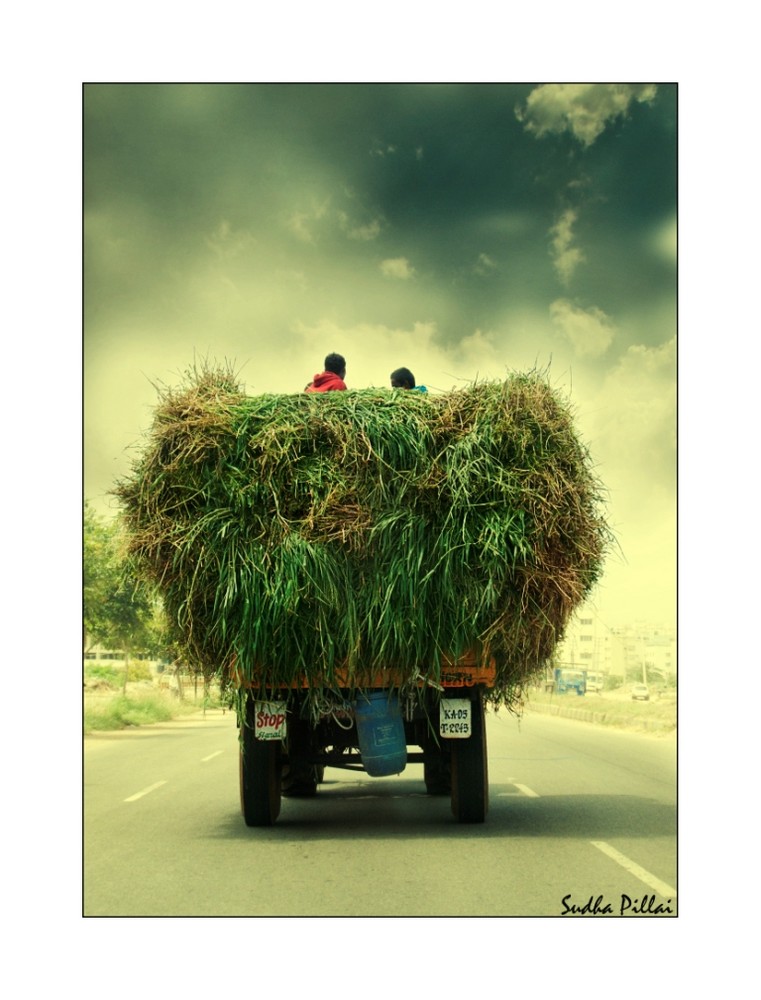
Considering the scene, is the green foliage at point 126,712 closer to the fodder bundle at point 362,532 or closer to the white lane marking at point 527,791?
the white lane marking at point 527,791

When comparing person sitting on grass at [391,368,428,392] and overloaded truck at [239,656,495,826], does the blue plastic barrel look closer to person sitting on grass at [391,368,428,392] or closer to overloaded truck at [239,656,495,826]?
overloaded truck at [239,656,495,826]

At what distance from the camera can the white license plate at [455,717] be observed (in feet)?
29.9

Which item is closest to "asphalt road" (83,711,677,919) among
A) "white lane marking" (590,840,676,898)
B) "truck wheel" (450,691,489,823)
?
"white lane marking" (590,840,676,898)

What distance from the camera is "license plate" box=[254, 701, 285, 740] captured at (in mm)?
9016

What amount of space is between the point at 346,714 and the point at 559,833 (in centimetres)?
195

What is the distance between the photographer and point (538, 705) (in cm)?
3972

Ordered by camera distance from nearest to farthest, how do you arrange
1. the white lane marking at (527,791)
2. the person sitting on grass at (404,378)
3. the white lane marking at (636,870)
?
the white lane marking at (636,870)
the person sitting on grass at (404,378)
the white lane marking at (527,791)

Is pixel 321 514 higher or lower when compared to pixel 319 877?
higher

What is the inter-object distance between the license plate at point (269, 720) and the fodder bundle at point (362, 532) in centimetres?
28

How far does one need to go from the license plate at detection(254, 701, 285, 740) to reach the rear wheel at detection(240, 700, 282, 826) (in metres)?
0.24

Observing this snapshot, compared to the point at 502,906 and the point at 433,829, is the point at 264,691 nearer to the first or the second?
the point at 433,829

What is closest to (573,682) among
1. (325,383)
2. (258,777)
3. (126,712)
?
(126,712)

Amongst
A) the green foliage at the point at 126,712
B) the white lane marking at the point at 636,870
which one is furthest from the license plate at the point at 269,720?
the green foliage at the point at 126,712

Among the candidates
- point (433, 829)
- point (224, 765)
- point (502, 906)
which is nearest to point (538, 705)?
point (224, 765)
